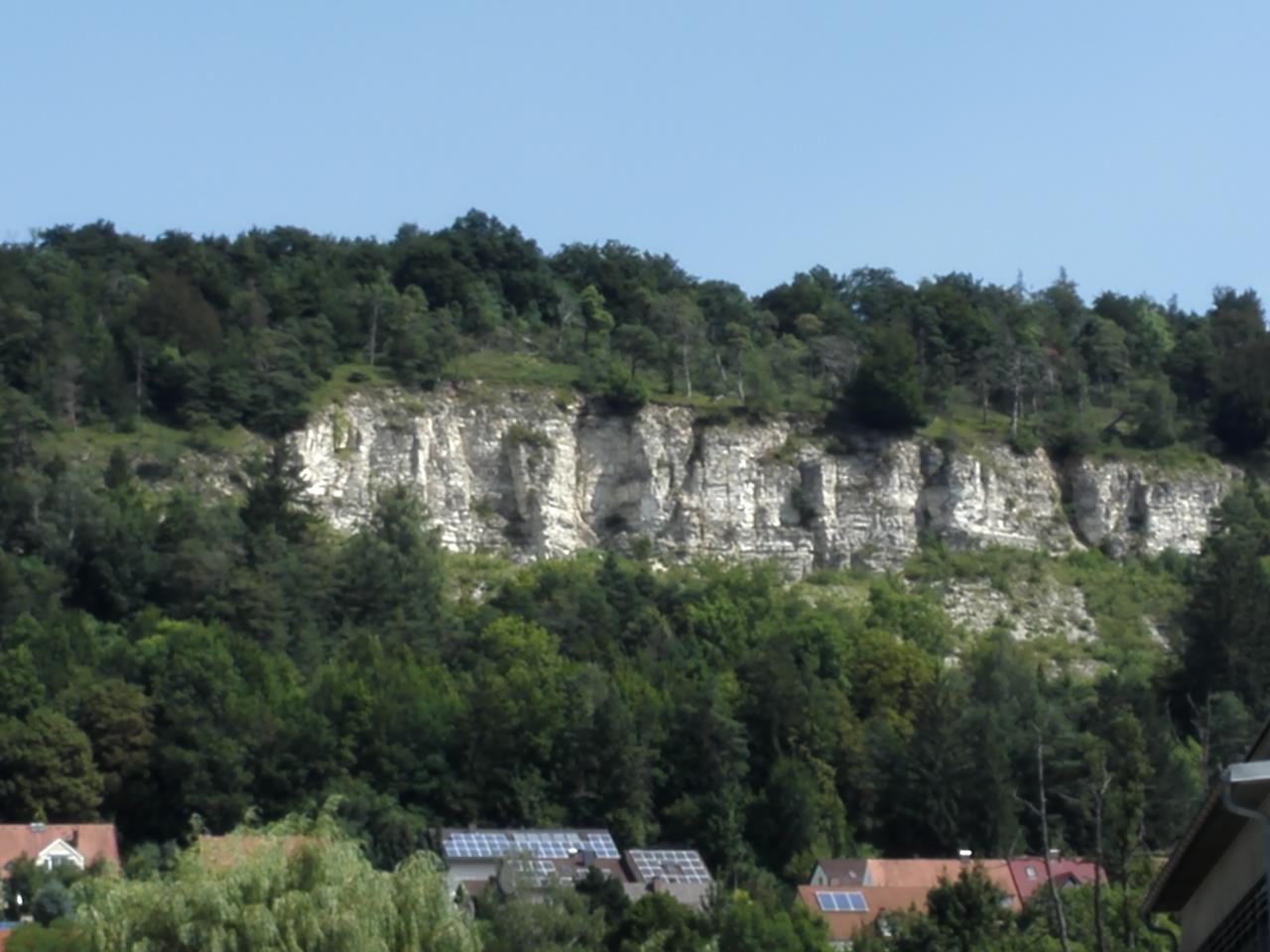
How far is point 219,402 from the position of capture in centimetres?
8625

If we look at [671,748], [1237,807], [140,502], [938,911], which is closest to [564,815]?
[671,748]

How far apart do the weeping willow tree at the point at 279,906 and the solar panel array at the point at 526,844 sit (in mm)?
26275

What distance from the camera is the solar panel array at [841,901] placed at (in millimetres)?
57938

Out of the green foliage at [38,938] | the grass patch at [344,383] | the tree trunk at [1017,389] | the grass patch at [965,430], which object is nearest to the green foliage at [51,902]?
the green foliage at [38,938]

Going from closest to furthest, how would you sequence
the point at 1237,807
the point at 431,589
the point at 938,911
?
the point at 1237,807, the point at 938,911, the point at 431,589

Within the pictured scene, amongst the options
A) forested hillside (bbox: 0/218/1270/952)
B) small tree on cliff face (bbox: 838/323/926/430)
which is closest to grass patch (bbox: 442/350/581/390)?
forested hillside (bbox: 0/218/1270/952)

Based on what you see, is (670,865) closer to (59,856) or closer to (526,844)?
(526,844)

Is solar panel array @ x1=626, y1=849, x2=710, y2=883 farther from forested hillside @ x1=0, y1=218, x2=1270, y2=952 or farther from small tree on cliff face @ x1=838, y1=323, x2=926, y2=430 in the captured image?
small tree on cliff face @ x1=838, y1=323, x2=926, y2=430

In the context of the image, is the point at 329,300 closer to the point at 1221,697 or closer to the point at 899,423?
the point at 899,423

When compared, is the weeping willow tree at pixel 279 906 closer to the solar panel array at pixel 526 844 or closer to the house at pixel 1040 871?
the solar panel array at pixel 526 844

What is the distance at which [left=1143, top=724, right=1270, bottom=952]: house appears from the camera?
17.6m

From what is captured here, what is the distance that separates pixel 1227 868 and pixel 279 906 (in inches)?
574

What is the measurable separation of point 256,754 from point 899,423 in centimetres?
3219

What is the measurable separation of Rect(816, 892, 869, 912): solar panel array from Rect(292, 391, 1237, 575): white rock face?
90.6ft
